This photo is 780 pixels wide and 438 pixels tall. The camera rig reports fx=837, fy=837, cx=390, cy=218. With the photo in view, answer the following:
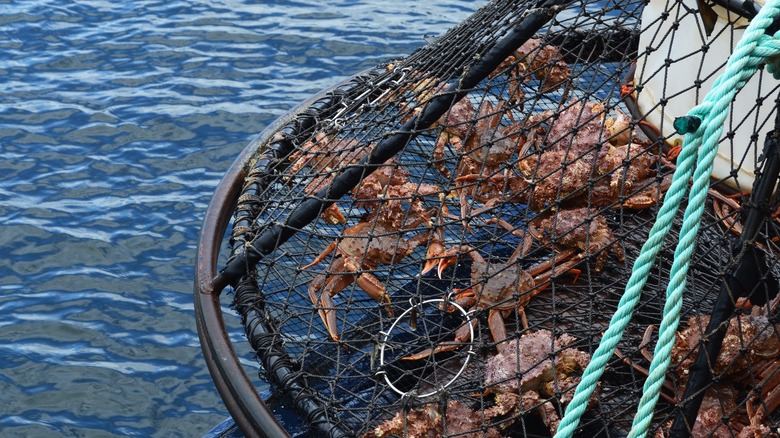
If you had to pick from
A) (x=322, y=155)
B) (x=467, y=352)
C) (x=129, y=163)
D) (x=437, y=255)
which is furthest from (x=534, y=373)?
(x=129, y=163)

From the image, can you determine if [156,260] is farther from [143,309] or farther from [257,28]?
[257,28]

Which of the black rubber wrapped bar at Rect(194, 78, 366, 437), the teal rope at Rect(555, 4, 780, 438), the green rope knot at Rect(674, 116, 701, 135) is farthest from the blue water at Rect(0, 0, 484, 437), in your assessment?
the green rope knot at Rect(674, 116, 701, 135)

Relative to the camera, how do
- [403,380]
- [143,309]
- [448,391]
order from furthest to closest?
[143,309]
[403,380]
[448,391]

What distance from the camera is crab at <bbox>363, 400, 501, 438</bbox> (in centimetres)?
308

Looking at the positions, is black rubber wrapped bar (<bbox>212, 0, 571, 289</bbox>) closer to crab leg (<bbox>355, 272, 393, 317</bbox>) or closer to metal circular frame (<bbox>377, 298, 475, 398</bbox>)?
crab leg (<bbox>355, 272, 393, 317</bbox>)

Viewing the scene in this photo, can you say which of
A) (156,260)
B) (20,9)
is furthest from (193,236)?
(20,9)

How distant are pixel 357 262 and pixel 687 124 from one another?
81.3 inches

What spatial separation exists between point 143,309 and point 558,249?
3.21 metres

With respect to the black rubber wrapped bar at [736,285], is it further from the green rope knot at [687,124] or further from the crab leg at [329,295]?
the crab leg at [329,295]

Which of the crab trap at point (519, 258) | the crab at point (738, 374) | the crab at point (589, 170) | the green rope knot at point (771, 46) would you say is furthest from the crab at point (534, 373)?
the green rope knot at point (771, 46)

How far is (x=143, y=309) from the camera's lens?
19.3ft

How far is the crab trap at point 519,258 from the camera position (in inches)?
106

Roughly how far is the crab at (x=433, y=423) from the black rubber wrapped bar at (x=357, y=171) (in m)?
0.96

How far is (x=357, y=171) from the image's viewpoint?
143 inches
